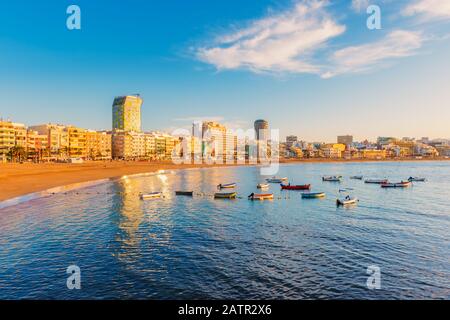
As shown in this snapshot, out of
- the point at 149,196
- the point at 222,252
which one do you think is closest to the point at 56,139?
the point at 149,196

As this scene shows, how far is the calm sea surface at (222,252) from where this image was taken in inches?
754

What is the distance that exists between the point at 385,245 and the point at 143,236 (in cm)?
2190

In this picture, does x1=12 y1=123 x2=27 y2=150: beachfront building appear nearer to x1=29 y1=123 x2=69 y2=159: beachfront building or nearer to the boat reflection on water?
x1=29 y1=123 x2=69 y2=159: beachfront building

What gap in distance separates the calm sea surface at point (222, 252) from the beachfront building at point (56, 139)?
137501mm

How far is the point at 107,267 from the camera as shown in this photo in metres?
22.5

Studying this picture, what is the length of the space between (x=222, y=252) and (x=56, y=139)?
173 metres

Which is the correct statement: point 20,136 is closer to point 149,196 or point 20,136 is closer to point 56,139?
point 56,139

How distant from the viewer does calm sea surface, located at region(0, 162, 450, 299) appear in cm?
1916

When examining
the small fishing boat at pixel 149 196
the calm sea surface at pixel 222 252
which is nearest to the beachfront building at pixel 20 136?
the small fishing boat at pixel 149 196

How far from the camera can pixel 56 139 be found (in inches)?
6836

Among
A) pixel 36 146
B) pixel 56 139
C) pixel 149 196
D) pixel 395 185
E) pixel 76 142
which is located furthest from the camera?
pixel 76 142

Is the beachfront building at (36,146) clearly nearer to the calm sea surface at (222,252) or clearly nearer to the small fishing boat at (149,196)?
the small fishing boat at (149,196)
